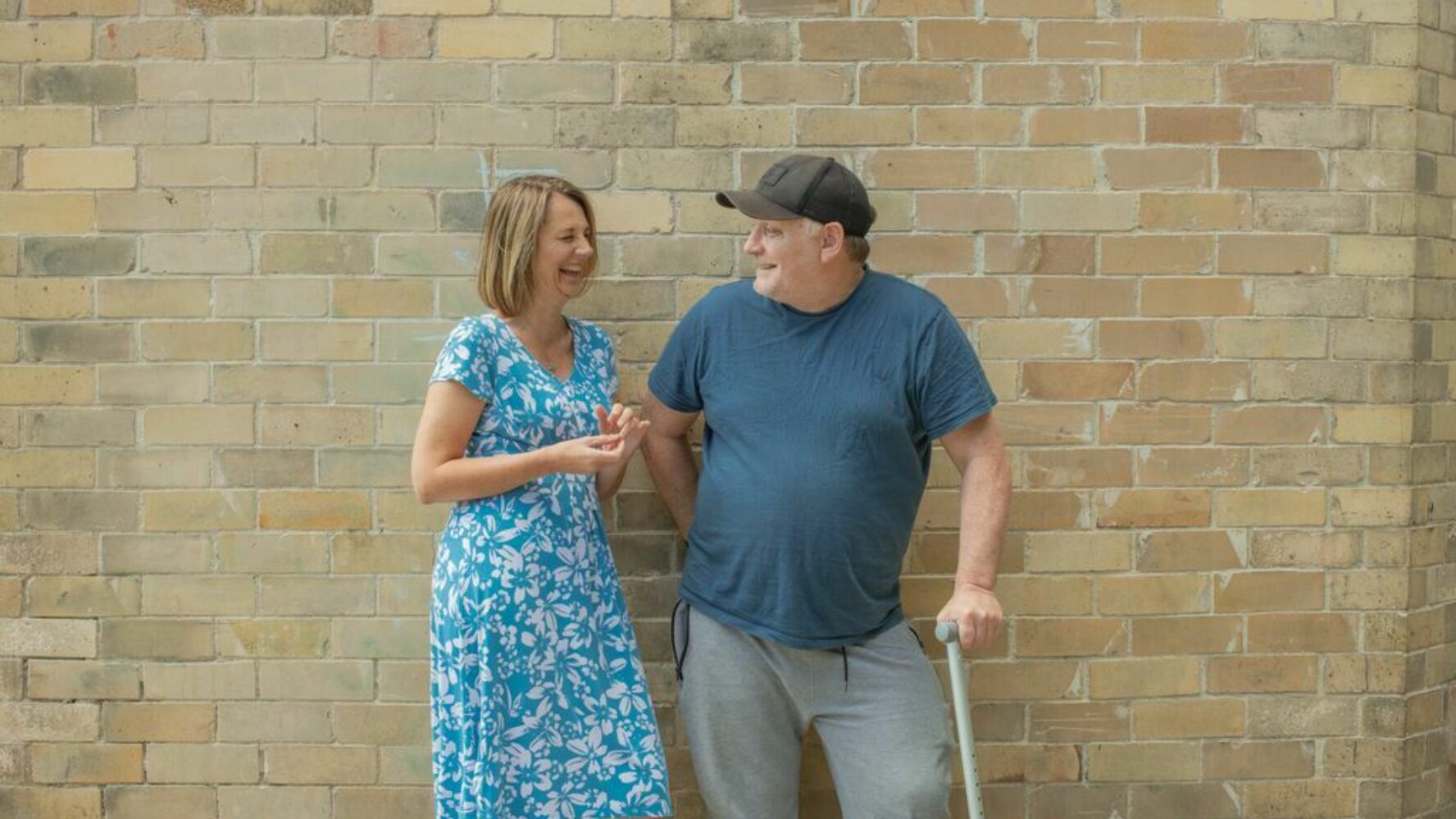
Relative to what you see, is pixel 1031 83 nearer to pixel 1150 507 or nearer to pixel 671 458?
pixel 1150 507

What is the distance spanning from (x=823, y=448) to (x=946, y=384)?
339 mm

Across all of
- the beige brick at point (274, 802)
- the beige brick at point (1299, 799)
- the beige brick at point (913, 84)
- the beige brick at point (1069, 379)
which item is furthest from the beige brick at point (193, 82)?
the beige brick at point (1299, 799)

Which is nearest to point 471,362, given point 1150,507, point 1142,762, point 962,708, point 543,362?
point 543,362

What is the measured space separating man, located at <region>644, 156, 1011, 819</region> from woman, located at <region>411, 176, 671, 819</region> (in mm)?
224

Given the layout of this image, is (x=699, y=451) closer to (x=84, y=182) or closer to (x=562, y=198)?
(x=562, y=198)

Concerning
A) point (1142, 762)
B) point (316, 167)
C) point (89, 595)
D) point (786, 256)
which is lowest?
point (1142, 762)

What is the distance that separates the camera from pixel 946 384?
3309 millimetres

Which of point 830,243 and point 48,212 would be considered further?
point 48,212

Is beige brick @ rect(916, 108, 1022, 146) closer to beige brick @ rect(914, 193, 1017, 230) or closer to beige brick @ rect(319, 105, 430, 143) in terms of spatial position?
beige brick @ rect(914, 193, 1017, 230)

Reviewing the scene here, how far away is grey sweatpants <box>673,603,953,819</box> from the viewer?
334 cm

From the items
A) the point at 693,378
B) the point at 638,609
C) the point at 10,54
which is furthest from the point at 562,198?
the point at 10,54

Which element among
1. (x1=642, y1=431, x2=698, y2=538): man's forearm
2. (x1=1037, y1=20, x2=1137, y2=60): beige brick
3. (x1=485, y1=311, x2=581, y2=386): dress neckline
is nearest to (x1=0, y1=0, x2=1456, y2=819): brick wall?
(x1=1037, y1=20, x2=1137, y2=60): beige brick

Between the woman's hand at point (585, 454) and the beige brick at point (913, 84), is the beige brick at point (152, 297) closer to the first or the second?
the woman's hand at point (585, 454)

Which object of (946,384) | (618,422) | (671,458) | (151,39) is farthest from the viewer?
(151,39)
